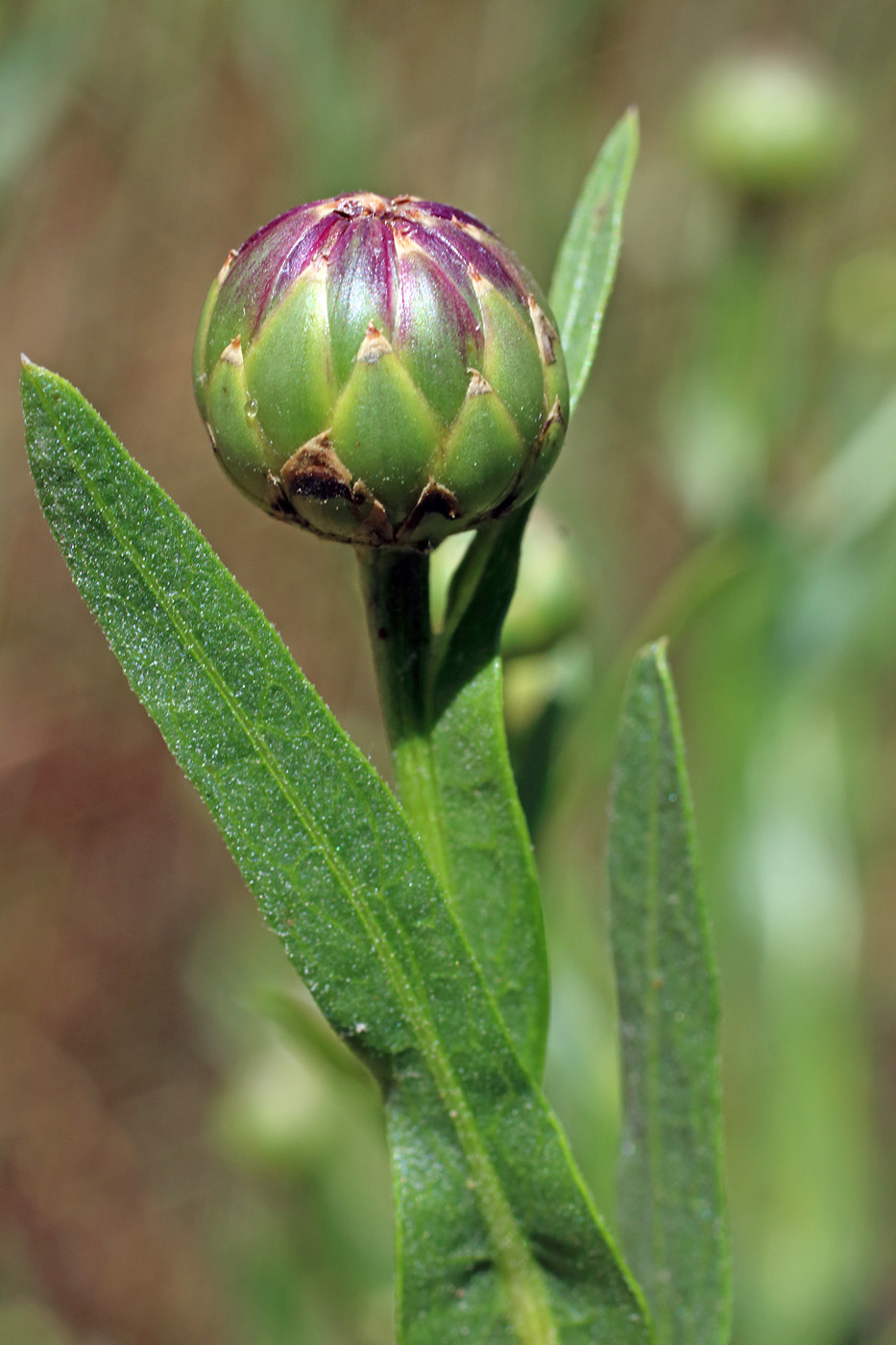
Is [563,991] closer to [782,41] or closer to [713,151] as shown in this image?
[713,151]

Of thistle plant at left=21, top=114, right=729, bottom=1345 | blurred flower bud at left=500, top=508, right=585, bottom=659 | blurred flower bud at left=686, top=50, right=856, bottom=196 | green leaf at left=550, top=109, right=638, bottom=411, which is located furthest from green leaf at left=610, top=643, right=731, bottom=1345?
blurred flower bud at left=686, top=50, right=856, bottom=196

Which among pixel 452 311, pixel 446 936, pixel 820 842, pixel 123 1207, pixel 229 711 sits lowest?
pixel 123 1207

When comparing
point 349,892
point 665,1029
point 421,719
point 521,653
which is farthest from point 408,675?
point 521,653

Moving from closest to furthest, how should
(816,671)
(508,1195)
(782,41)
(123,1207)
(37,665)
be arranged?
(508,1195), (816,671), (782,41), (123,1207), (37,665)

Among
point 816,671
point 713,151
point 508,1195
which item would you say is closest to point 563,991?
point 816,671

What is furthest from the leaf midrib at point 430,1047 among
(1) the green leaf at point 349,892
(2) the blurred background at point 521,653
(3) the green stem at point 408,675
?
(2) the blurred background at point 521,653

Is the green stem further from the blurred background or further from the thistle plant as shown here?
the blurred background

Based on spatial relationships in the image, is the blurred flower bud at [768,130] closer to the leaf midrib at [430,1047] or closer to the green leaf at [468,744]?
the green leaf at [468,744]

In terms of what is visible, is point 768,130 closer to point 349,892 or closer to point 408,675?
point 408,675

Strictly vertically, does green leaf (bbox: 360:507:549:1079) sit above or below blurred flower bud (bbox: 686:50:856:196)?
below
